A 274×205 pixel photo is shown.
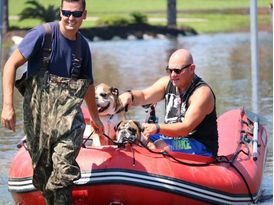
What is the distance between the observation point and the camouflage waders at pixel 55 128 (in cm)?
699

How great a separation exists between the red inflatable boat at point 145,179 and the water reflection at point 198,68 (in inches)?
49.1

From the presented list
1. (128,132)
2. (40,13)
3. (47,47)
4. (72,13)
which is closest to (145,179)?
(128,132)

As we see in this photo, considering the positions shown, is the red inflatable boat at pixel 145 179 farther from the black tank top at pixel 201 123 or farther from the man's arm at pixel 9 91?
the man's arm at pixel 9 91

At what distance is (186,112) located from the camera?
25.9ft

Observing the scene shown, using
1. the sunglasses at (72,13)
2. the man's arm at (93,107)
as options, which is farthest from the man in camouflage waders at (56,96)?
the man's arm at (93,107)

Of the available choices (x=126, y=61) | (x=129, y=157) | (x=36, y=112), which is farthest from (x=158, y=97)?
(x=126, y=61)

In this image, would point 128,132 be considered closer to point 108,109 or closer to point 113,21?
point 108,109

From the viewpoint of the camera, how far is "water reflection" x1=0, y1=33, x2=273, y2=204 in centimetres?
1288

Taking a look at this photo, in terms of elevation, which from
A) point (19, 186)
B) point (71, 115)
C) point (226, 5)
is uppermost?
point (71, 115)

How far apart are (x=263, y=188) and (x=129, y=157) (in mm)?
2304

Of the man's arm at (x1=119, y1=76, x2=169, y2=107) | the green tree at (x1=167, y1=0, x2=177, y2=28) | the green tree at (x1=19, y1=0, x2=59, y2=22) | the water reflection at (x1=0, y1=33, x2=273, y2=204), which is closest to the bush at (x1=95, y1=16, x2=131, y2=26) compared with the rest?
the green tree at (x1=167, y1=0, x2=177, y2=28)

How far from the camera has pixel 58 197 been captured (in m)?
7.06

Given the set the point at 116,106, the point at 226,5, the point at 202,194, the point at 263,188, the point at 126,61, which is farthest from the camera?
the point at 226,5

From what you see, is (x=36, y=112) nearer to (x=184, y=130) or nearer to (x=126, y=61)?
(x=184, y=130)
